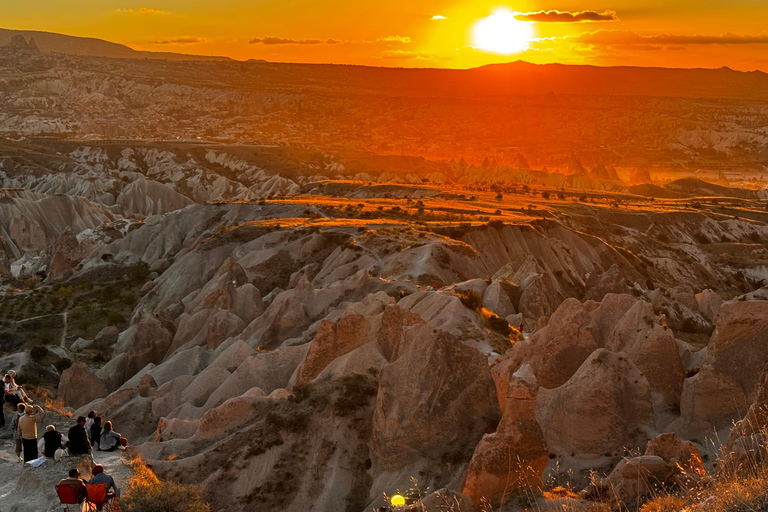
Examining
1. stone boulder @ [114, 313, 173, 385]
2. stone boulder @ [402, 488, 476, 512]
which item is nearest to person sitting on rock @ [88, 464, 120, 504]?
stone boulder @ [402, 488, 476, 512]

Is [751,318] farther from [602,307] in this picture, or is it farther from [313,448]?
[313,448]

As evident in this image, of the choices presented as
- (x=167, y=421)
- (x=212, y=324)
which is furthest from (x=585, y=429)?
(x=212, y=324)

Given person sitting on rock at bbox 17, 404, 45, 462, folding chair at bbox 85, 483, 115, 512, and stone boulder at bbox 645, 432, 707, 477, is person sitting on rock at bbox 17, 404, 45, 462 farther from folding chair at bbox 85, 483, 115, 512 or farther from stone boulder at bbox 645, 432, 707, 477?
stone boulder at bbox 645, 432, 707, 477

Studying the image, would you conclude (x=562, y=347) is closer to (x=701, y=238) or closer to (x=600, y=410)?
(x=600, y=410)

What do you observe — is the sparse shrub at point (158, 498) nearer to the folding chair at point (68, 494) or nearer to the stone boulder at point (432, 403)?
the folding chair at point (68, 494)

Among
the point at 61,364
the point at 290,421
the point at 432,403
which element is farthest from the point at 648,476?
the point at 61,364

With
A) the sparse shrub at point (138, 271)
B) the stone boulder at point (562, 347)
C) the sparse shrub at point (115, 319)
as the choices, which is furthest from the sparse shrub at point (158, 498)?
the sparse shrub at point (138, 271)
